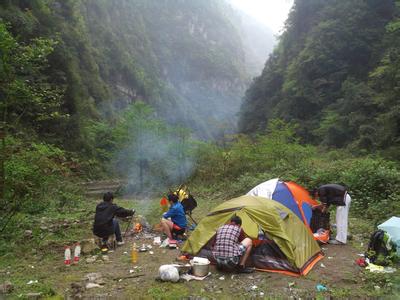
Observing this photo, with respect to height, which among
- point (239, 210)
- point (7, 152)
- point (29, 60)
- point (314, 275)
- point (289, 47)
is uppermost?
point (289, 47)

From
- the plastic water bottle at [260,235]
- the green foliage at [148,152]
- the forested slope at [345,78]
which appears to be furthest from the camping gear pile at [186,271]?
the green foliage at [148,152]

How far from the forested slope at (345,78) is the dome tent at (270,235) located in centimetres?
1314

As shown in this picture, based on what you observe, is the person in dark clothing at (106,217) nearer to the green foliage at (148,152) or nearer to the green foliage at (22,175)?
the green foliage at (22,175)

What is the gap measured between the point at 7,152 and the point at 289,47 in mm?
38492

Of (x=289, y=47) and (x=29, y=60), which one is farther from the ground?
(x=289, y=47)

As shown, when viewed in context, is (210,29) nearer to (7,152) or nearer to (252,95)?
(252,95)

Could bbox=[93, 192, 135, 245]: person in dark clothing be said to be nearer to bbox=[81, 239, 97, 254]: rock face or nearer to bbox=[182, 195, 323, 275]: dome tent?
bbox=[81, 239, 97, 254]: rock face

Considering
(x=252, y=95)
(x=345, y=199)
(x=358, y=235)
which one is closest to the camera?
(x=345, y=199)

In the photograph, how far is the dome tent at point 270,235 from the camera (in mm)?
6500

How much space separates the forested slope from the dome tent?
13142 mm

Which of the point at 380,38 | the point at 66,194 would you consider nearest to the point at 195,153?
the point at 66,194

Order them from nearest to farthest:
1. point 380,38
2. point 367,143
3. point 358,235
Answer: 1. point 358,235
2. point 367,143
3. point 380,38

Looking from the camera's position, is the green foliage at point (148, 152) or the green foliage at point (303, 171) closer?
the green foliage at point (303, 171)

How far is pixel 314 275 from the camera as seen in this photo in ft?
20.7
